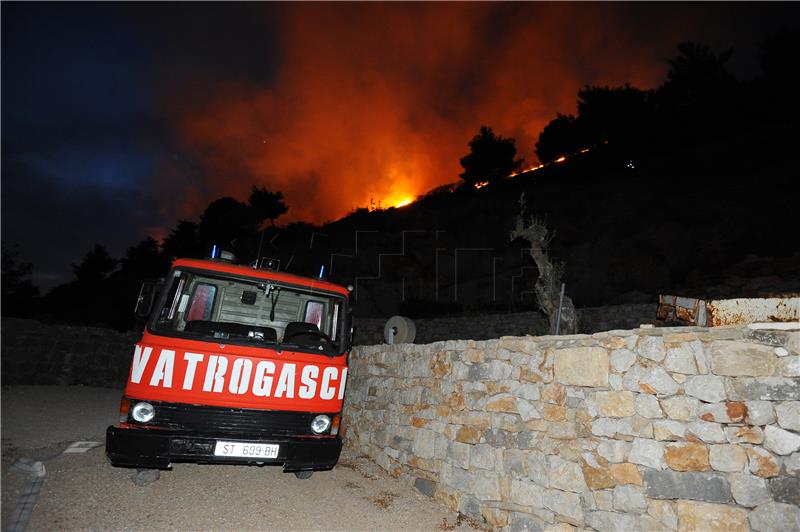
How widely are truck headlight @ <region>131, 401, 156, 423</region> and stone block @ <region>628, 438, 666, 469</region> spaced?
4.32 metres

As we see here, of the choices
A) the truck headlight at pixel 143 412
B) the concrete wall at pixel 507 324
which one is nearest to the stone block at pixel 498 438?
the truck headlight at pixel 143 412

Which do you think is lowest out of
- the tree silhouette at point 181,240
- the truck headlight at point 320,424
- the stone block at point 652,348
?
the truck headlight at point 320,424

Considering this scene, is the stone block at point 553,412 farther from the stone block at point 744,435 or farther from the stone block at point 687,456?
the stone block at point 744,435

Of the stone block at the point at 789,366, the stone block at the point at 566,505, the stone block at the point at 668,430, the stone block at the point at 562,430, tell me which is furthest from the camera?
the stone block at the point at 562,430

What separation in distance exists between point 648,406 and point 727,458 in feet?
1.81

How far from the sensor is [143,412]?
4.00 m

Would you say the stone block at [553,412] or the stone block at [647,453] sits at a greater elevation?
the stone block at [553,412]

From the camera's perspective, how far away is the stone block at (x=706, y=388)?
9.78ft

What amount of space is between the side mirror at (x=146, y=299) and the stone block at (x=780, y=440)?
550cm

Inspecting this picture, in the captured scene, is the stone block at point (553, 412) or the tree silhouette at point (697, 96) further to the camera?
the tree silhouette at point (697, 96)

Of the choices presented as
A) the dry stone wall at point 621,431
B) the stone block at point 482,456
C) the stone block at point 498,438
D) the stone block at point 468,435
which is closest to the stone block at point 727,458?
the dry stone wall at point 621,431

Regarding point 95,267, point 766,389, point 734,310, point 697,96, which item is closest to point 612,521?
point 766,389

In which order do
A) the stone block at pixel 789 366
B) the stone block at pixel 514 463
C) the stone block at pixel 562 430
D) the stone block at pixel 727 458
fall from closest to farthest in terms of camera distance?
the stone block at pixel 789 366, the stone block at pixel 727 458, the stone block at pixel 562 430, the stone block at pixel 514 463

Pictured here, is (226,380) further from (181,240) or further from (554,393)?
(181,240)
